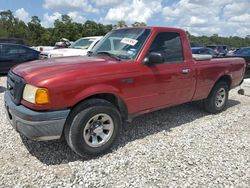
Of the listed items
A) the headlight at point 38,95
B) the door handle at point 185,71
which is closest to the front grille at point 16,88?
the headlight at point 38,95

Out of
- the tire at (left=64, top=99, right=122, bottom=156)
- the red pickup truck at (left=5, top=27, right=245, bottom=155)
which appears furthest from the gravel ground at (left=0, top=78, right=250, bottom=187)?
the red pickup truck at (left=5, top=27, right=245, bottom=155)

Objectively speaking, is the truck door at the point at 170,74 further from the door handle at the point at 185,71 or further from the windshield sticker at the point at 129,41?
the windshield sticker at the point at 129,41

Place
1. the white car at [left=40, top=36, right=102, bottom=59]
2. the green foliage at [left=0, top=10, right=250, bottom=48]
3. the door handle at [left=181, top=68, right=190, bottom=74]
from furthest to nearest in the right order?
1. the green foliage at [left=0, top=10, right=250, bottom=48]
2. the white car at [left=40, top=36, right=102, bottom=59]
3. the door handle at [left=181, top=68, right=190, bottom=74]

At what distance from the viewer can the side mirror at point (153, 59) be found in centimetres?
429

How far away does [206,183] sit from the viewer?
11.1 ft

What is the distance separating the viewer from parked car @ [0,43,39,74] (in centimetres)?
1175

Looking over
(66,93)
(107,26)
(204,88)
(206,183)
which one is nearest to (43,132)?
(66,93)

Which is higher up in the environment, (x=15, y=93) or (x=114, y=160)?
(x=15, y=93)

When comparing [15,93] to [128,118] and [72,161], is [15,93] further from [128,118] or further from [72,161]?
[128,118]

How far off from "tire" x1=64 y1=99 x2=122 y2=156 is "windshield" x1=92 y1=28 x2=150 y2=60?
970mm

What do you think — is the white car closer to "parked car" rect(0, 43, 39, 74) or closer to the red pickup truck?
"parked car" rect(0, 43, 39, 74)

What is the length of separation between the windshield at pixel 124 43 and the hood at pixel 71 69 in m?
0.27

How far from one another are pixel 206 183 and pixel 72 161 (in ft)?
5.91

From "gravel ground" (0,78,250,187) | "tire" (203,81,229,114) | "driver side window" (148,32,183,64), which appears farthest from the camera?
"tire" (203,81,229,114)
